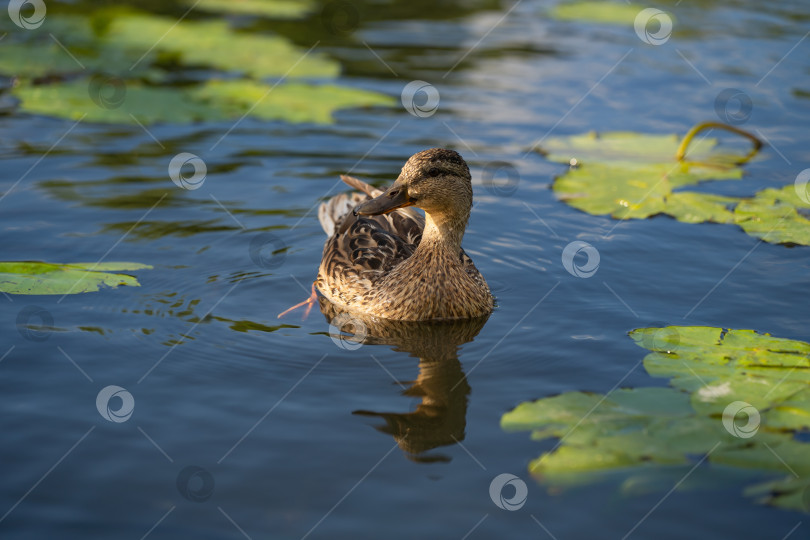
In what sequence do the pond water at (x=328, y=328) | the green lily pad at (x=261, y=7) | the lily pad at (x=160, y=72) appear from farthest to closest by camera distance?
the green lily pad at (x=261, y=7) → the lily pad at (x=160, y=72) → the pond water at (x=328, y=328)

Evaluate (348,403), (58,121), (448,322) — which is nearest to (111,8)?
(58,121)

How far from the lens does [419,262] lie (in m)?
7.27

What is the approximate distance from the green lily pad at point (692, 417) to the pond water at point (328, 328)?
126 millimetres

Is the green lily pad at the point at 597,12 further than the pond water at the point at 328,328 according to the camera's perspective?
Yes

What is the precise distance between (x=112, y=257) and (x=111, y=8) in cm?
871

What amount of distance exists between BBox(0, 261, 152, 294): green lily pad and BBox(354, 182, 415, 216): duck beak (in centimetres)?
197

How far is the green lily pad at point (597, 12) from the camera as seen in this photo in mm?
15859

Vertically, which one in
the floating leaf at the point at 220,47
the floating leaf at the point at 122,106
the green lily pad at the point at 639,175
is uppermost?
the floating leaf at the point at 220,47

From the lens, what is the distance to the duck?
22.9 ft

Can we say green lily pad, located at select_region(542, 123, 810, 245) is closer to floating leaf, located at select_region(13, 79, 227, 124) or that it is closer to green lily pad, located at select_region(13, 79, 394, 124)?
green lily pad, located at select_region(13, 79, 394, 124)

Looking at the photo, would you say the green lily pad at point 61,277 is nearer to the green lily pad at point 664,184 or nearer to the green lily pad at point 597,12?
the green lily pad at point 664,184

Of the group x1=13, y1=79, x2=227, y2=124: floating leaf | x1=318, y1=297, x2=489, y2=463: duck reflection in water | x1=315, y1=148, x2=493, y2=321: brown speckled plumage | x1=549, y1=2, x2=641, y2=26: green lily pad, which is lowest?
x1=318, y1=297, x2=489, y2=463: duck reflection in water

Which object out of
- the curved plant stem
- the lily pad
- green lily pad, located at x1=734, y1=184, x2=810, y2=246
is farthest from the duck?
the lily pad

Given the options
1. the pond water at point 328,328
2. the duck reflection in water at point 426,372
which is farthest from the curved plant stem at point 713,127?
the duck reflection in water at point 426,372
